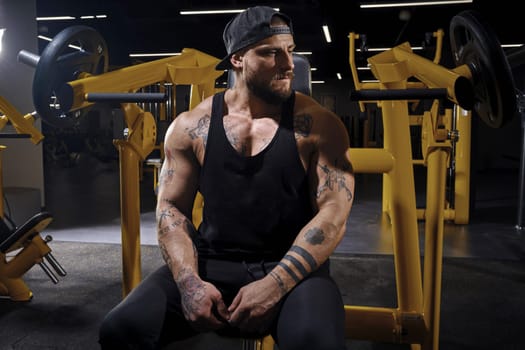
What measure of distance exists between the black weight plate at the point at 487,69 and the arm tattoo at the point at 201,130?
61cm

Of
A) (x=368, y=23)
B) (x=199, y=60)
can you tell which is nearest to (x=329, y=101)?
(x=368, y=23)

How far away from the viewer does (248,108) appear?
122 centimetres

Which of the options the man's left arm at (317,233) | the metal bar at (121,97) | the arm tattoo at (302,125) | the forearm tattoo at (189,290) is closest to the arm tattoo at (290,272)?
the man's left arm at (317,233)

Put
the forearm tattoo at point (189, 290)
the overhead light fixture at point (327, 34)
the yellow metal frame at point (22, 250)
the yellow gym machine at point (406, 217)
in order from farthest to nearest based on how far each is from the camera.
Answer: the overhead light fixture at point (327, 34)
the yellow metal frame at point (22, 250)
the yellow gym machine at point (406, 217)
the forearm tattoo at point (189, 290)

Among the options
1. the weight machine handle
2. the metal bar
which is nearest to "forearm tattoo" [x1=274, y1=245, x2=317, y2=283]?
the weight machine handle

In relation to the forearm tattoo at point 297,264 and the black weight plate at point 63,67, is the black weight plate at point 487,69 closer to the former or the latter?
the forearm tattoo at point 297,264

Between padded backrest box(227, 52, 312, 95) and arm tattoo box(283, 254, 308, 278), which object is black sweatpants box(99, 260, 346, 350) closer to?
arm tattoo box(283, 254, 308, 278)

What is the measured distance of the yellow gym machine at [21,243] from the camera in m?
2.03

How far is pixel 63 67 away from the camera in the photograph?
139 centimetres

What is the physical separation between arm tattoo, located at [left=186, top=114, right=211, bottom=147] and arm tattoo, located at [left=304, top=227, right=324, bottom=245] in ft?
1.06

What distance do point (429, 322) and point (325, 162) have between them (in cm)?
65

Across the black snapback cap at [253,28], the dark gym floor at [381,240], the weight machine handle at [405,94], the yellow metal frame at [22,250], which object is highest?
the black snapback cap at [253,28]

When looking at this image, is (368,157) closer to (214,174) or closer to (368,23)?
(214,174)

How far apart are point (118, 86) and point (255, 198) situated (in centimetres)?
63
